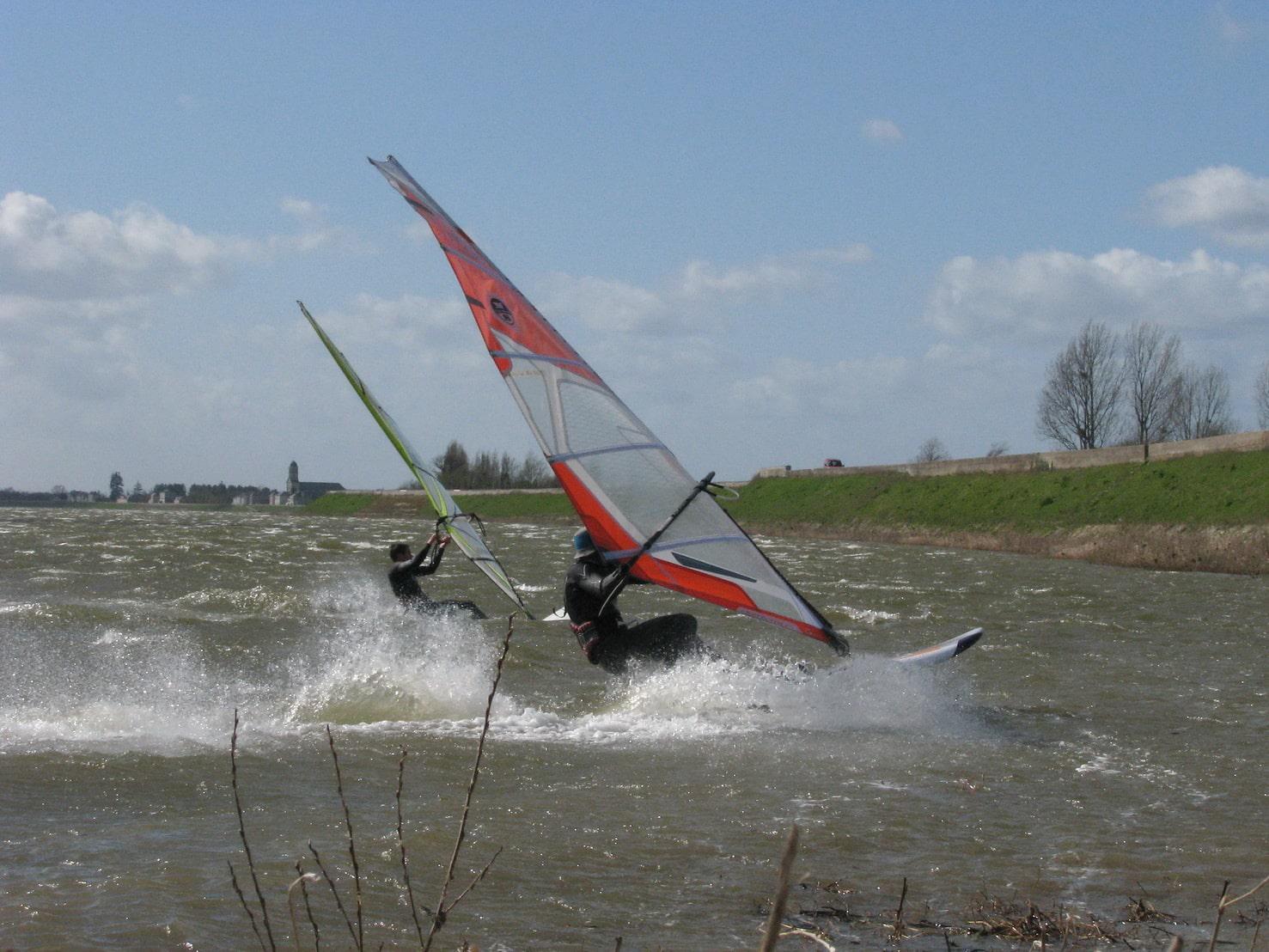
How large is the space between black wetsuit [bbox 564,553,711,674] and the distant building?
12855 cm

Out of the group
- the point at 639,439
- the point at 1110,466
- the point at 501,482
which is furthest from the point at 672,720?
the point at 501,482

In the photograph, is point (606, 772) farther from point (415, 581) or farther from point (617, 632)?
point (415, 581)

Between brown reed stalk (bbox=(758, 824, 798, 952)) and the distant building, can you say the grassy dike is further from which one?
the distant building

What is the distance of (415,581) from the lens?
501 inches

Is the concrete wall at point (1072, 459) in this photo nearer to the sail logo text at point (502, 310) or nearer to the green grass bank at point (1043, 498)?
the green grass bank at point (1043, 498)

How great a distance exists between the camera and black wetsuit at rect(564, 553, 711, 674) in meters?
9.05

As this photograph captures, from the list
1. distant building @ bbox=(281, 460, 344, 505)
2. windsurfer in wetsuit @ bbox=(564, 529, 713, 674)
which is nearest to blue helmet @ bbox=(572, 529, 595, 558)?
windsurfer in wetsuit @ bbox=(564, 529, 713, 674)

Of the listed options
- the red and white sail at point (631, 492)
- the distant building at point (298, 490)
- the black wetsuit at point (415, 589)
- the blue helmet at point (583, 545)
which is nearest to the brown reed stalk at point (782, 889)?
the red and white sail at point (631, 492)

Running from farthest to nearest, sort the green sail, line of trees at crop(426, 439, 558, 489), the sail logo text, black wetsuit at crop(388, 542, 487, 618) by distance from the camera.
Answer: line of trees at crop(426, 439, 558, 489), black wetsuit at crop(388, 542, 487, 618), the green sail, the sail logo text

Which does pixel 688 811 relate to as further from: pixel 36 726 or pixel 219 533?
pixel 219 533

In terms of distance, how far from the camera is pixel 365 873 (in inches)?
196

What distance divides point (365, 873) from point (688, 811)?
1750 millimetres

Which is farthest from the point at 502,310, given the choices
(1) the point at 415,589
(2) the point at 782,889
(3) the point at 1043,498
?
(3) the point at 1043,498

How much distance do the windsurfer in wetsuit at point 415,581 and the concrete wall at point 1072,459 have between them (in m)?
29.1
